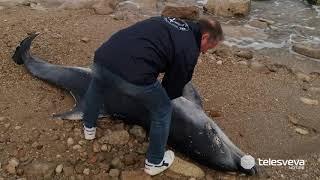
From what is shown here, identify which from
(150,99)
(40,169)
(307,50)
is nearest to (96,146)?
(40,169)

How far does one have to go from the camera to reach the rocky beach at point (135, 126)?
208 inches

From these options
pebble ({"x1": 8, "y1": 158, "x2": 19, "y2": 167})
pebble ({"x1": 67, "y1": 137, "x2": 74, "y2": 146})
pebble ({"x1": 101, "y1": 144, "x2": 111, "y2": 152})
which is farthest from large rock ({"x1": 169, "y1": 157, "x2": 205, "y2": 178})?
pebble ({"x1": 8, "y1": 158, "x2": 19, "y2": 167})

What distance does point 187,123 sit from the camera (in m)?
5.52

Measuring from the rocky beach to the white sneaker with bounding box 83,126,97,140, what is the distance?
0.22ft

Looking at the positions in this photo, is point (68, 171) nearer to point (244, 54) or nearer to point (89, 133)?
point (89, 133)

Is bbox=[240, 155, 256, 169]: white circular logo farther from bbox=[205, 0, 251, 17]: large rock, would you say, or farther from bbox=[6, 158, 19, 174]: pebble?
bbox=[205, 0, 251, 17]: large rock

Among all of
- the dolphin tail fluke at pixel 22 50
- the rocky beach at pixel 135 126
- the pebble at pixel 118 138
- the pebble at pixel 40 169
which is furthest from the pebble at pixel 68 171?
the dolphin tail fluke at pixel 22 50

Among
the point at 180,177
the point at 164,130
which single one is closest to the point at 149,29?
the point at 164,130

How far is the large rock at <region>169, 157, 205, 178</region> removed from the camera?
17.2 feet

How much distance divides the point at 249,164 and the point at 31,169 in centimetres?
236

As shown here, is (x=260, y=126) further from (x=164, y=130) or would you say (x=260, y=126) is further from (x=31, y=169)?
(x=31, y=169)

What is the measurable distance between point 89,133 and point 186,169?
120 centimetres

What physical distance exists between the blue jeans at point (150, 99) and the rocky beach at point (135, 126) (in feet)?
1.45

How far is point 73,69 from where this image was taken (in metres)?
6.58
